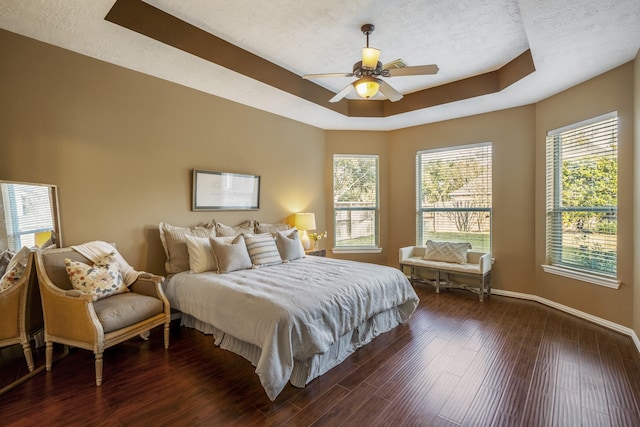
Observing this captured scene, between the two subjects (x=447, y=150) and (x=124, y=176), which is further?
(x=447, y=150)

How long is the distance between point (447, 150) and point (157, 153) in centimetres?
433

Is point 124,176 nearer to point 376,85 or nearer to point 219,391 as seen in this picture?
point 219,391

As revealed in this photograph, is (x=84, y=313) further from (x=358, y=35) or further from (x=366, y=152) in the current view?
(x=366, y=152)

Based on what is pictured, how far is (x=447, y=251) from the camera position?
470 cm

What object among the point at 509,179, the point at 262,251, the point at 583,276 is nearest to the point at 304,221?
the point at 262,251

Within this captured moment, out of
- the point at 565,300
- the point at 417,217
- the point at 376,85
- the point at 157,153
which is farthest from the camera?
the point at 417,217

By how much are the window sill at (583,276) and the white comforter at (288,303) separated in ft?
6.63

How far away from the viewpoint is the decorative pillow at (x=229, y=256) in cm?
317

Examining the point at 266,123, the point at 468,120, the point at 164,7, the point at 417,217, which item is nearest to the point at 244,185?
the point at 266,123

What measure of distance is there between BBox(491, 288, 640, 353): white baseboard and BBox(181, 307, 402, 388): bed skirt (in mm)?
2187

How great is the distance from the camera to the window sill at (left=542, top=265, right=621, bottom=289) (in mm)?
3191

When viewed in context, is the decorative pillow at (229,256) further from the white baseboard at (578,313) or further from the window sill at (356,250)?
the white baseboard at (578,313)

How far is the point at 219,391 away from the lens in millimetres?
2129

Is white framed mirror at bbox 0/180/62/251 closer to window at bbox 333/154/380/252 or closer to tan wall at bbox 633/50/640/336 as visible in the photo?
window at bbox 333/154/380/252
